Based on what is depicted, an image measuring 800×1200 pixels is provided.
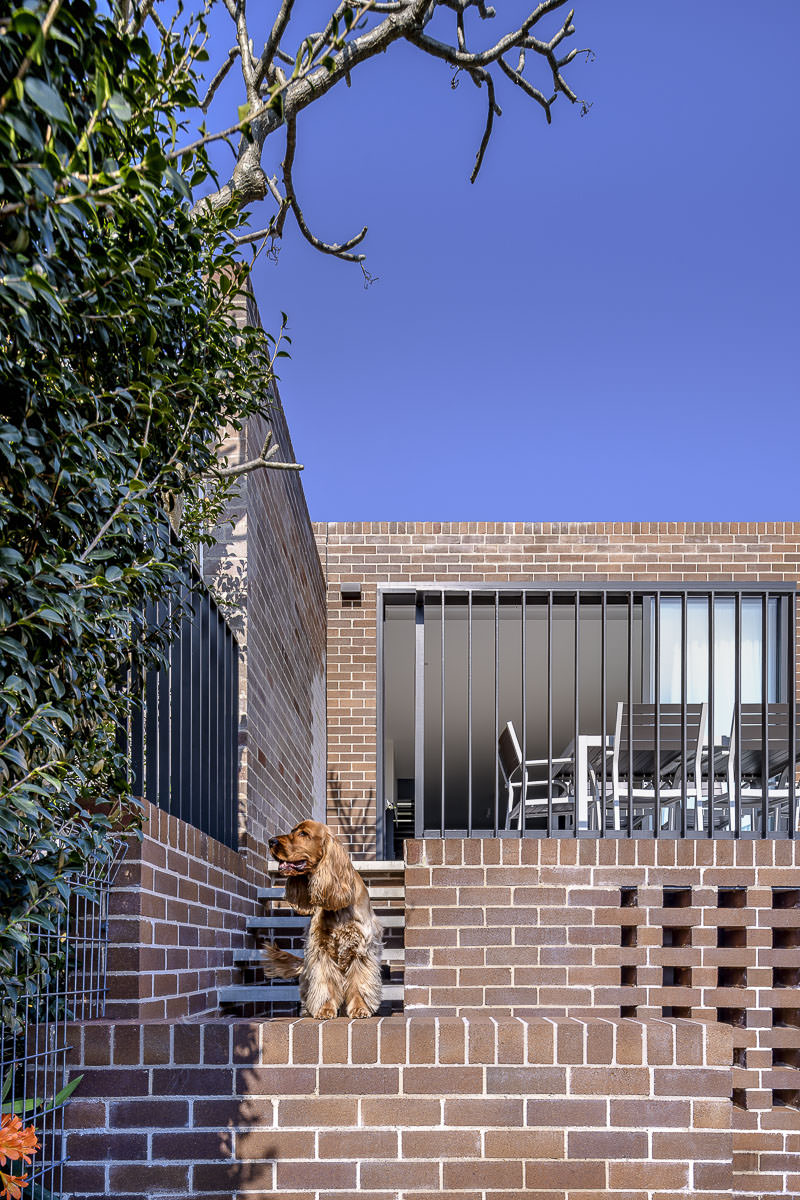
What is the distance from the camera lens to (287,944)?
5.22 meters

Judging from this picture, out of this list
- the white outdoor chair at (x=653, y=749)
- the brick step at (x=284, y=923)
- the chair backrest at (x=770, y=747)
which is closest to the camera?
the brick step at (x=284, y=923)

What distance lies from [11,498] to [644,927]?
3.18 meters

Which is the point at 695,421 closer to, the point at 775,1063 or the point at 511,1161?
the point at 775,1063

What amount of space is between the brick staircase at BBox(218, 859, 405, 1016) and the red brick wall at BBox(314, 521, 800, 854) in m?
4.41

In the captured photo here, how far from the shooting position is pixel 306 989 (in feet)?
10.9

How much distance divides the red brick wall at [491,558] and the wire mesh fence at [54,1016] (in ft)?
24.2

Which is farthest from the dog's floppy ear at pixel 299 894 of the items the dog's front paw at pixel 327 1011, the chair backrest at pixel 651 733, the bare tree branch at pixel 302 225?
the bare tree branch at pixel 302 225

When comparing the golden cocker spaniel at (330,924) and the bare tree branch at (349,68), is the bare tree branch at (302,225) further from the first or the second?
the golden cocker spaniel at (330,924)

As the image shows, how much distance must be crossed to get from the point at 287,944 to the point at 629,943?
1904mm

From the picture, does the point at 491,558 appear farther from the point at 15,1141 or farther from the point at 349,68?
the point at 15,1141

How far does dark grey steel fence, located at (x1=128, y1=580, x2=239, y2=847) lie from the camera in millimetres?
3151

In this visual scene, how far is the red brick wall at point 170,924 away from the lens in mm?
2762

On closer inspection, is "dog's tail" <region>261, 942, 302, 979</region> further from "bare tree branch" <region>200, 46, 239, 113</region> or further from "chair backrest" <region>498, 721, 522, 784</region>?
"bare tree branch" <region>200, 46, 239, 113</region>

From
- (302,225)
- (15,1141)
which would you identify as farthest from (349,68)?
(15,1141)
